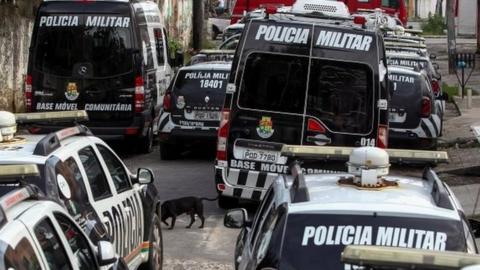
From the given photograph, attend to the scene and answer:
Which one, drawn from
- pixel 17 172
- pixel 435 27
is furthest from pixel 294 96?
pixel 435 27

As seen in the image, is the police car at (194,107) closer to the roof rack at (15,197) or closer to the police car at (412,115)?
the police car at (412,115)

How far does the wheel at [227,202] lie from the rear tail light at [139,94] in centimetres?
470

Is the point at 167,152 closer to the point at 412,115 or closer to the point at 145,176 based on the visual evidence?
the point at 412,115

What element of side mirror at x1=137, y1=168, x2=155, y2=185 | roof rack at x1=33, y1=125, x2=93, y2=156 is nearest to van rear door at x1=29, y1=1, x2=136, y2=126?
side mirror at x1=137, y1=168, x2=155, y2=185

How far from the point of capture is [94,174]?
305 inches

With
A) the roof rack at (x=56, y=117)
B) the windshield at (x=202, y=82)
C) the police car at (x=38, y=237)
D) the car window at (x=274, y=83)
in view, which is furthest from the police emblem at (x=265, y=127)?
the police car at (x=38, y=237)

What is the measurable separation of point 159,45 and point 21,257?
15.6m

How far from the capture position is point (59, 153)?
719cm

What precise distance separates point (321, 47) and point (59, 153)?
5444 mm

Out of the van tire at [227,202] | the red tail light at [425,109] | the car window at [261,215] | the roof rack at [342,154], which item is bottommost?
the van tire at [227,202]

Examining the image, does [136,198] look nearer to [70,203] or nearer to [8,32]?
[70,203]

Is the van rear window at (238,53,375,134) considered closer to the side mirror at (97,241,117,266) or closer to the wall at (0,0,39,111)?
the side mirror at (97,241,117,266)

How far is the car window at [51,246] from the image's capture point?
4.98 m

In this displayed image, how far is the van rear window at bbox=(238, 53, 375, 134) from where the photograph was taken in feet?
39.5
